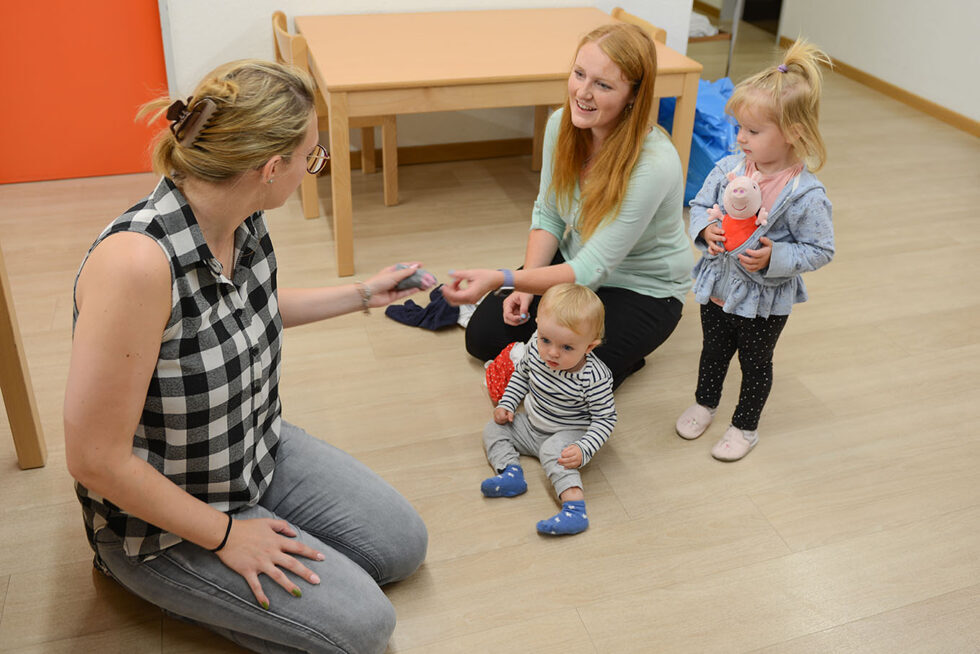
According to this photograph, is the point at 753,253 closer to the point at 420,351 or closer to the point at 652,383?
the point at 652,383

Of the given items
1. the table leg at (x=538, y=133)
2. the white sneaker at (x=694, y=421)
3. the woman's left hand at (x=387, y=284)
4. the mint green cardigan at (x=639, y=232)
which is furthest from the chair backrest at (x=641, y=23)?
the woman's left hand at (x=387, y=284)

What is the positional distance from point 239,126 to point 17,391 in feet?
3.05

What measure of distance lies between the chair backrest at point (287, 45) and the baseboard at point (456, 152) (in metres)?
0.52

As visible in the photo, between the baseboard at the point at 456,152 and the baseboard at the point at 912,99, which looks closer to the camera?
the baseboard at the point at 456,152

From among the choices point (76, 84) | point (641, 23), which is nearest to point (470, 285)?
point (641, 23)

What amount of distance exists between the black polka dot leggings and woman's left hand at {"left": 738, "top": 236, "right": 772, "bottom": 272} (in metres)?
0.18

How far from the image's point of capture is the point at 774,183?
1.73 m

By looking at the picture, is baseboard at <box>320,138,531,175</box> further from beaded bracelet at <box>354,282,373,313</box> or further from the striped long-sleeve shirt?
beaded bracelet at <box>354,282,373,313</box>

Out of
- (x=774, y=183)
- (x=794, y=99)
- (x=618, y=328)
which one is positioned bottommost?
(x=618, y=328)

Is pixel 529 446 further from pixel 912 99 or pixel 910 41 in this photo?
pixel 910 41

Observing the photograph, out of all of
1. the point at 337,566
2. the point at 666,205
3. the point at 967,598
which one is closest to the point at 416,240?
the point at 666,205

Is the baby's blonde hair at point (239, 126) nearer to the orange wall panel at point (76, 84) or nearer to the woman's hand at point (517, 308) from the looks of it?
the woman's hand at point (517, 308)

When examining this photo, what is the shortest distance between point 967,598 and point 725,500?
1.54ft

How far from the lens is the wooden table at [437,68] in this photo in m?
2.49
